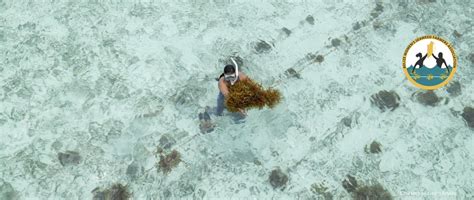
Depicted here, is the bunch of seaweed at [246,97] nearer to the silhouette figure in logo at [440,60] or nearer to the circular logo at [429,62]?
the circular logo at [429,62]

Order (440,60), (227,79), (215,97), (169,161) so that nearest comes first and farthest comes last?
(227,79) → (169,161) → (215,97) → (440,60)

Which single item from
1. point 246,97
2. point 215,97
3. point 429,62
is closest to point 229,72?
point 246,97

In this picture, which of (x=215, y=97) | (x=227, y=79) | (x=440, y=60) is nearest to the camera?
(x=227, y=79)

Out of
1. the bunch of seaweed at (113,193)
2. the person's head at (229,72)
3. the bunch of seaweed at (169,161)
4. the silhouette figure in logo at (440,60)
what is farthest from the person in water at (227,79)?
the silhouette figure in logo at (440,60)

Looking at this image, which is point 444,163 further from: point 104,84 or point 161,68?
point 104,84

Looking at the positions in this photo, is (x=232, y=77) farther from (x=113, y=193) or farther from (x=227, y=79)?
(x=113, y=193)
